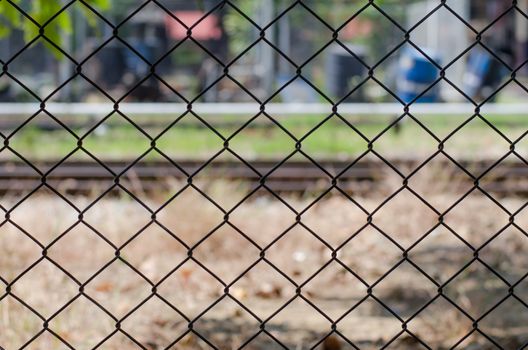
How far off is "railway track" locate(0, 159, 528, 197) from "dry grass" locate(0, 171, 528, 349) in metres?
0.23

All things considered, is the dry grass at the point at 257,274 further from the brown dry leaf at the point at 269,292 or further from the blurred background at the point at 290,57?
the blurred background at the point at 290,57

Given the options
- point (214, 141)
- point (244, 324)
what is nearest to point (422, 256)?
point (244, 324)

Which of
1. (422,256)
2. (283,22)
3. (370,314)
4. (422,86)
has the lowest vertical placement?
(370,314)

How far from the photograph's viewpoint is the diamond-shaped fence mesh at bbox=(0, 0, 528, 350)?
356 centimetres

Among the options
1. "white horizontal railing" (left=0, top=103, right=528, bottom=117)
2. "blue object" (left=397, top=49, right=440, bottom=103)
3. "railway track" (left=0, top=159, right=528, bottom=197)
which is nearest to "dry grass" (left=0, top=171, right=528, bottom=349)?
"railway track" (left=0, top=159, right=528, bottom=197)

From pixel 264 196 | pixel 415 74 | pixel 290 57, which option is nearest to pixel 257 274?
pixel 264 196

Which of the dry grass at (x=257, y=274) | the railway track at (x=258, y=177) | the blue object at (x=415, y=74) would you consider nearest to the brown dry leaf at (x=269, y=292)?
the dry grass at (x=257, y=274)

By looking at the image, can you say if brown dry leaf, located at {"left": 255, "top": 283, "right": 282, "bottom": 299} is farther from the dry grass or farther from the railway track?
the railway track

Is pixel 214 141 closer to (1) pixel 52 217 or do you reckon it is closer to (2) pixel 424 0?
(1) pixel 52 217

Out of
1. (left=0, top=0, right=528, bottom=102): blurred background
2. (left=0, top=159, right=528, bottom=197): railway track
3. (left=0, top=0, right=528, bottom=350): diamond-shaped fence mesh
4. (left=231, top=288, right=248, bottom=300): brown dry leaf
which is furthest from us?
(left=0, top=0, right=528, bottom=102): blurred background

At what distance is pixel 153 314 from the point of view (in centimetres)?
501

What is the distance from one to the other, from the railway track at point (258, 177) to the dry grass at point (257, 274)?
0.23 m

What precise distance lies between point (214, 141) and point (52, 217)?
5.09 meters

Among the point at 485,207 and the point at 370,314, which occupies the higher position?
the point at 485,207
